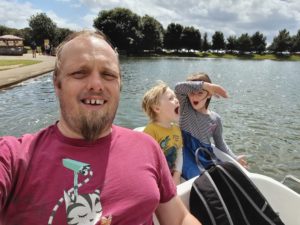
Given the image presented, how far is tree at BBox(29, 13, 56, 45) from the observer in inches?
2704

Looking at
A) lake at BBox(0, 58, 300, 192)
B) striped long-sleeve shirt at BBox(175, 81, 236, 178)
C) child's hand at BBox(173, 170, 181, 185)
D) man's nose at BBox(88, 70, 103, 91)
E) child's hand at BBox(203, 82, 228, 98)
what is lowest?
lake at BBox(0, 58, 300, 192)

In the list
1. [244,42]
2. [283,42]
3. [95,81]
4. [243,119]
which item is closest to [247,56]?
[244,42]

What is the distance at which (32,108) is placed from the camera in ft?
47.4

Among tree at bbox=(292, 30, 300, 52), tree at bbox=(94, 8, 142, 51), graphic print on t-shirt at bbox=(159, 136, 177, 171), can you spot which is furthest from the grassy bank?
graphic print on t-shirt at bbox=(159, 136, 177, 171)

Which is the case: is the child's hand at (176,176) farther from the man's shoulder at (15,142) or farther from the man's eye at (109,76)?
the man's shoulder at (15,142)

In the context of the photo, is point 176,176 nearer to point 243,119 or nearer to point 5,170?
point 5,170

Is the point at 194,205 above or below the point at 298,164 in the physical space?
above

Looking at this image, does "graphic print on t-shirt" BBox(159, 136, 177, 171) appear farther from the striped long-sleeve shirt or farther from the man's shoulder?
the man's shoulder

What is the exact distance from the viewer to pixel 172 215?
2.32m

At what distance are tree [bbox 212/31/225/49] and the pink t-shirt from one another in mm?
115428

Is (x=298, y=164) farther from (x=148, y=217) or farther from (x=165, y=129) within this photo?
(x=148, y=217)

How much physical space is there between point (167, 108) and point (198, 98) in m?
0.50

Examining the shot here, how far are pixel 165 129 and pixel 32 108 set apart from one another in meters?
11.6

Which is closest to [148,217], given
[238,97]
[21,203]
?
[21,203]
